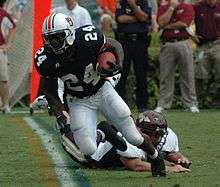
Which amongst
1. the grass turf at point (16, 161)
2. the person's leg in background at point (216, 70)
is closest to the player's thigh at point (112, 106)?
the grass turf at point (16, 161)

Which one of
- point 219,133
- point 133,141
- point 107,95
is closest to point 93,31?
point 107,95

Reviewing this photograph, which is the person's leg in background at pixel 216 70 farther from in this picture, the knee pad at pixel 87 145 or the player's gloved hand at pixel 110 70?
the player's gloved hand at pixel 110 70

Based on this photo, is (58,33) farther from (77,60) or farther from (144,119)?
(144,119)

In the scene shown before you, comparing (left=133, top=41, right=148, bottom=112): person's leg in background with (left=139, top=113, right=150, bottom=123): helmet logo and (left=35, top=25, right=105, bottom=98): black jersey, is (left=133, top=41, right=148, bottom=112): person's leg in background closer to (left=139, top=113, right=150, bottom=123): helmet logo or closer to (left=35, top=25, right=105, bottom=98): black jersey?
(left=139, top=113, right=150, bottom=123): helmet logo

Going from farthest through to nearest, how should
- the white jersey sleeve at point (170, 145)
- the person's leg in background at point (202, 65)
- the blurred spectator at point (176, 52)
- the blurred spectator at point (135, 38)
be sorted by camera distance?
the person's leg in background at point (202, 65), the blurred spectator at point (176, 52), the blurred spectator at point (135, 38), the white jersey sleeve at point (170, 145)

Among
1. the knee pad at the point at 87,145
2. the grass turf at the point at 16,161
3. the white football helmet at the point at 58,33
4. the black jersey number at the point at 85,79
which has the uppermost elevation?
the white football helmet at the point at 58,33

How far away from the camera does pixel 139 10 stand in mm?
12656

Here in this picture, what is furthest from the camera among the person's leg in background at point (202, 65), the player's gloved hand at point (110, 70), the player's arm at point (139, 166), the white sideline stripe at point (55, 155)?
the person's leg in background at point (202, 65)

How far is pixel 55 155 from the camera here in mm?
8805

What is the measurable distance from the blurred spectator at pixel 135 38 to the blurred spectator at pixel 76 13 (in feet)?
1.78

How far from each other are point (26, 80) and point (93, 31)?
7345 millimetres

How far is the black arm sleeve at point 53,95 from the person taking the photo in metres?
7.55

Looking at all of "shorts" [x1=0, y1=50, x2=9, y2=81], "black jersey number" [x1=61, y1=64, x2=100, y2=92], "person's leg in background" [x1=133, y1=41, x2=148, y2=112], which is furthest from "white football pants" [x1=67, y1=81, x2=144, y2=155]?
"shorts" [x1=0, y1=50, x2=9, y2=81]

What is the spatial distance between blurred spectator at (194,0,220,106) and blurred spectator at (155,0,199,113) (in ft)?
1.03
